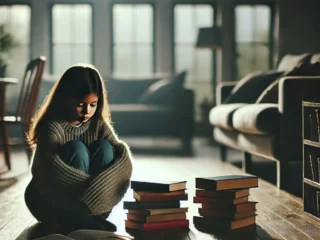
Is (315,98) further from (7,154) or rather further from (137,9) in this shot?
(137,9)

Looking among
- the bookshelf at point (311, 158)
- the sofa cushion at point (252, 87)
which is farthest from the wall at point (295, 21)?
the bookshelf at point (311, 158)

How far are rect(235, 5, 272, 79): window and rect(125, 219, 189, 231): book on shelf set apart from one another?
6.96m

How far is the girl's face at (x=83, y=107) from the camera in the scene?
2182 mm

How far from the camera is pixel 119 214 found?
2656 mm

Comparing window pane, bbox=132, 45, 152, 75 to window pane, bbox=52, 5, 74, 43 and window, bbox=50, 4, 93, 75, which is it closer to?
window, bbox=50, 4, 93, 75

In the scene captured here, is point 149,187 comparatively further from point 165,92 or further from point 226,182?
point 165,92

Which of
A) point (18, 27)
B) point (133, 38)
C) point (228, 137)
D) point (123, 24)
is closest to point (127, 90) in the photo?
point (133, 38)

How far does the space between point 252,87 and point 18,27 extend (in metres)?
5.14

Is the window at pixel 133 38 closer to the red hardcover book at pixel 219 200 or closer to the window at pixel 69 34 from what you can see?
the window at pixel 69 34

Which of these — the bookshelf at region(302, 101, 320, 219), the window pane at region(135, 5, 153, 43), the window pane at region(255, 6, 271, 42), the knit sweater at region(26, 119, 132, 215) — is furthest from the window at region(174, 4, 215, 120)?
the knit sweater at region(26, 119, 132, 215)

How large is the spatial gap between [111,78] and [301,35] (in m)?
3.32

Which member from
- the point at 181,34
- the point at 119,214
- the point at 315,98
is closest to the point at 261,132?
the point at 315,98

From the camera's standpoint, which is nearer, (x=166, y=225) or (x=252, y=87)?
(x=166, y=225)

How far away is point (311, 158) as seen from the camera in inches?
105
